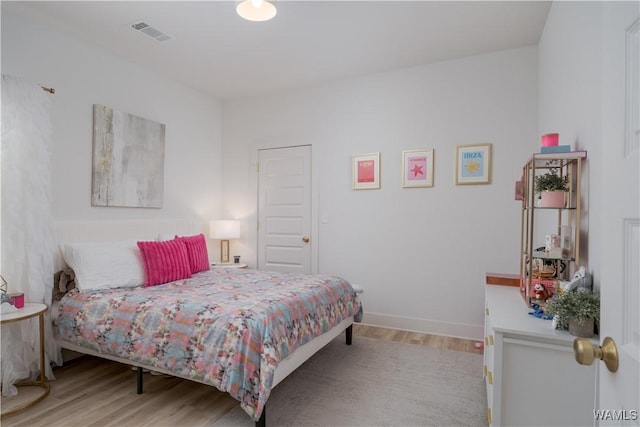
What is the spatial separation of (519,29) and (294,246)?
319 centimetres

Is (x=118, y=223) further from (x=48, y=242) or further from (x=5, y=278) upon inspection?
(x=5, y=278)

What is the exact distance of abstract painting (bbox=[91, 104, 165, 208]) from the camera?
337 centimetres

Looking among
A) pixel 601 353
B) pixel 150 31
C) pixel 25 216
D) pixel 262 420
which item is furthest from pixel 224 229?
pixel 601 353

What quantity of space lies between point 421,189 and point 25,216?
347cm

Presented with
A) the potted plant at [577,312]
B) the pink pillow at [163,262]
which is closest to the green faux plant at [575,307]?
the potted plant at [577,312]

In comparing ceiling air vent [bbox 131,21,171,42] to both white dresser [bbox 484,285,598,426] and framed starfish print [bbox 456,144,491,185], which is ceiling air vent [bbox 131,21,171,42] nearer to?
framed starfish print [bbox 456,144,491,185]

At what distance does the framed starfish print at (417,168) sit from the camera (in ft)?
12.5

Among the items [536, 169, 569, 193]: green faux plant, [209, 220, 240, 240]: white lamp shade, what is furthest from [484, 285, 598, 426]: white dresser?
[209, 220, 240, 240]: white lamp shade

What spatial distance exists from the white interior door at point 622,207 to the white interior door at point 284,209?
3.77 meters

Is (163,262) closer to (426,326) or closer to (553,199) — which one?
(426,326)

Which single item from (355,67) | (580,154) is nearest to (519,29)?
(355,67)

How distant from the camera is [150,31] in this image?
3.12 m

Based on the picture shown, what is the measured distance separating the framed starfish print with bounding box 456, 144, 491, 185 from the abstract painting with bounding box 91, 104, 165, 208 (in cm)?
322

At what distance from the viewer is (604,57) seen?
0.73m
